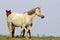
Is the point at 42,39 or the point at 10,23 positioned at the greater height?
the point at 10,23

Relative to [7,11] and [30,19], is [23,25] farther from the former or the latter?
[7,11]

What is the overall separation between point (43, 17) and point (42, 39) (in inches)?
22.0

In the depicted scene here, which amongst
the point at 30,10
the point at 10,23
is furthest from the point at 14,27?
the point at 30,10

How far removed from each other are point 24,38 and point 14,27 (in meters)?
0.42

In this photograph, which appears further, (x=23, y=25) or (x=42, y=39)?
(x=42, y=39)

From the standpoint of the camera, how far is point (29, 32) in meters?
5.51

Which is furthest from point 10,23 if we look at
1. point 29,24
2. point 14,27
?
point 29,24

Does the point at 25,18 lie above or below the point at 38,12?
below

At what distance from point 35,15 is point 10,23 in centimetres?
59

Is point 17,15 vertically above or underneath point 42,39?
above

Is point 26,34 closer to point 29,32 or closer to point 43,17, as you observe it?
point 29,32

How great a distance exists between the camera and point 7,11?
5777mm

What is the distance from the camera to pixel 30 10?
561 centimetres

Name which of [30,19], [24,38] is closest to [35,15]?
[30,19]
